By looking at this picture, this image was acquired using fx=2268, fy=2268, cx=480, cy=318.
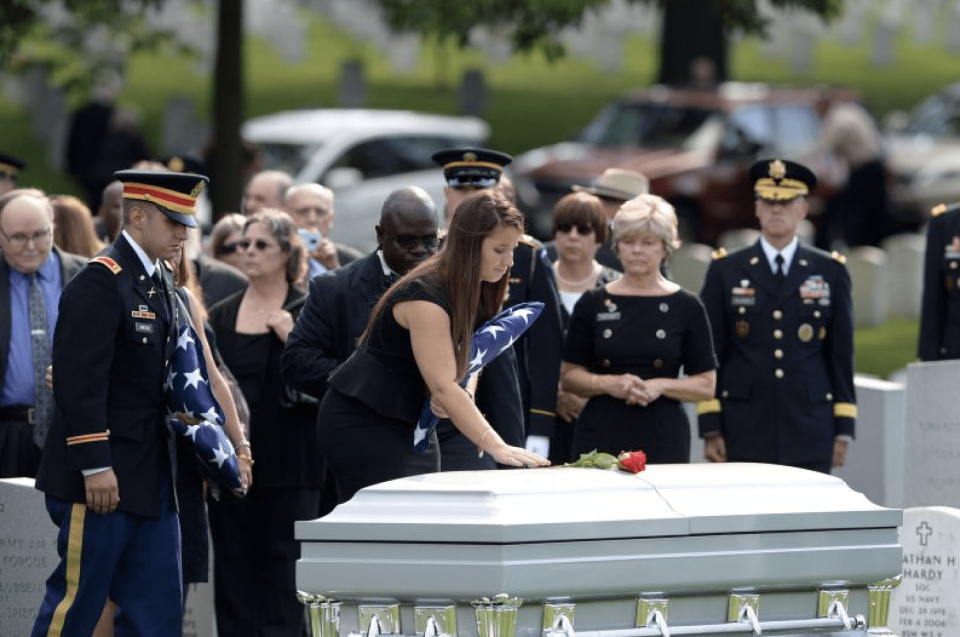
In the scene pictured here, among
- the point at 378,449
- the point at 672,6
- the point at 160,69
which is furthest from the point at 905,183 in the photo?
the point at 378,449

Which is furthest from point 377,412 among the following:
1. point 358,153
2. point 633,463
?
point 358,153

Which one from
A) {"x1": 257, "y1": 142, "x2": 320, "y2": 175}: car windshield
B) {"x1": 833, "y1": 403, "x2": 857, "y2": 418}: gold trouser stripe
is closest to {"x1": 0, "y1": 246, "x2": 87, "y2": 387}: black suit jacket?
{"x1": 833, "y1": 403, "x2": 857, "y2": 418}: gold trouser stripe

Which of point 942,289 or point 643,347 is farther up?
point 942,289

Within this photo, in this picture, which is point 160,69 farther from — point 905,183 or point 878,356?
point 878,356

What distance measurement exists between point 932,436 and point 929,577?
1.73 m

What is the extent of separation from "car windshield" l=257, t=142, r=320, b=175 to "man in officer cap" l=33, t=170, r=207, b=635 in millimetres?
14766

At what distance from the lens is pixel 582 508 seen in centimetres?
697

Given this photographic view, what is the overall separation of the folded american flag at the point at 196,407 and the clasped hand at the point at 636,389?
6.92 ft

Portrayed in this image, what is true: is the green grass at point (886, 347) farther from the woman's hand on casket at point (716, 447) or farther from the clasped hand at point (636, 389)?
the clasped hand at point (636, 389)

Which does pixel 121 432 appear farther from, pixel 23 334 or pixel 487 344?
pixel 23 334

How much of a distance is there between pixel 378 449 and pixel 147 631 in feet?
3.62

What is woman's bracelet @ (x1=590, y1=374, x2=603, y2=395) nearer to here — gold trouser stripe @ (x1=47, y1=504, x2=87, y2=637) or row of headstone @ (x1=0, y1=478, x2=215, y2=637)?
row of headstone @ (x1=0, y1=478, x2=215, y2=637)

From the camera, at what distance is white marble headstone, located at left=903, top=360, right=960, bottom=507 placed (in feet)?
35.9

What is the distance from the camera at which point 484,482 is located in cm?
706
